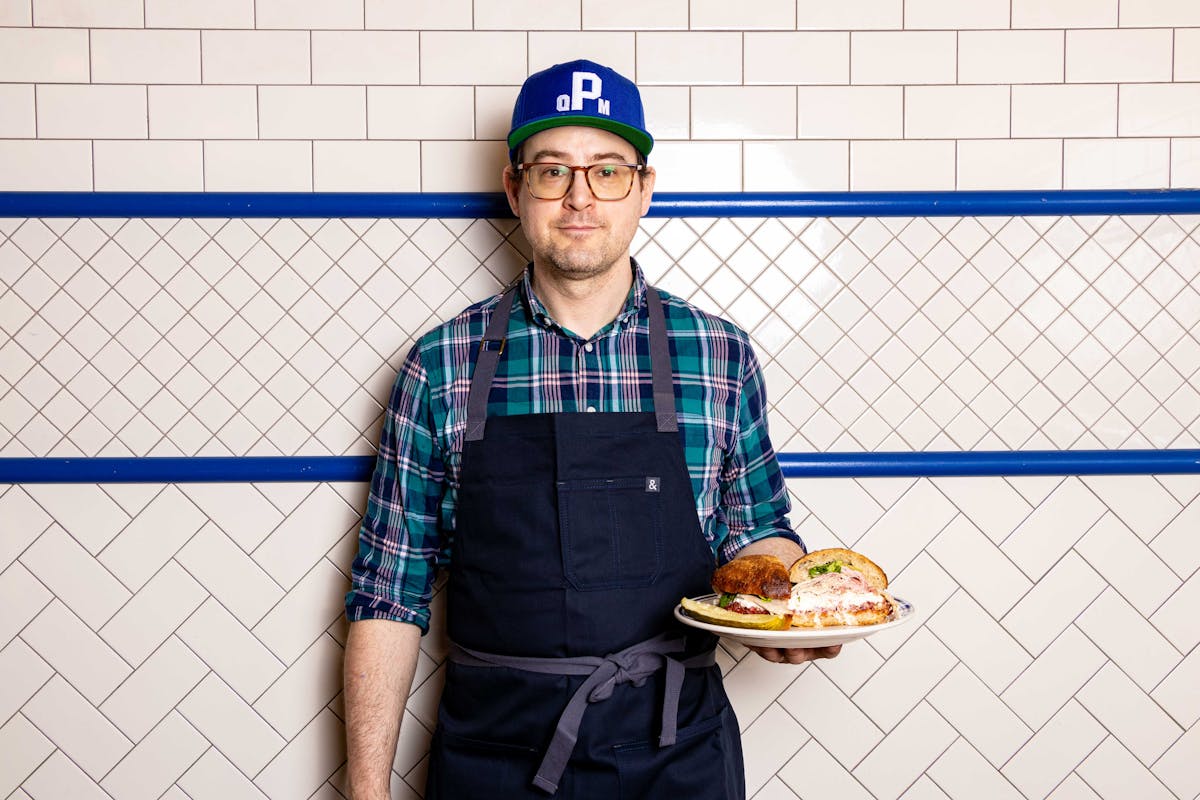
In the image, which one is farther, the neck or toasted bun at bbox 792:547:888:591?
the neck

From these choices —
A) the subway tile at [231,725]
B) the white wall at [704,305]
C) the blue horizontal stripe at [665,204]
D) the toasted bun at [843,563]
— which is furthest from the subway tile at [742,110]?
the subway tile at [231,725]

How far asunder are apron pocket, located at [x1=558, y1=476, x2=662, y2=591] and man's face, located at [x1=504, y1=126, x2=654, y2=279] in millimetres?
317

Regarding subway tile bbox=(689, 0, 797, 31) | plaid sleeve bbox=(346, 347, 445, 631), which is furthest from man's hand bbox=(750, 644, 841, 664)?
subway tile bbox=(689, 0, 797, 31)

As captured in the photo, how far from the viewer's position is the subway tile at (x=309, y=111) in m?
1.76

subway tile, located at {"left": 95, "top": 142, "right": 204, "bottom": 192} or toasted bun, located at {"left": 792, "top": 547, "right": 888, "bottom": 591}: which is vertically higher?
subway tile, located at {"left": 95, "top": 142, "right": 204, "bottom": 192}

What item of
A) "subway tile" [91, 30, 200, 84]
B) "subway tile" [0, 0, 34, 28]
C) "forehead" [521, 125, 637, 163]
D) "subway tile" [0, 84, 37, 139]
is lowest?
"forehead" [521, 125, 637, 163]

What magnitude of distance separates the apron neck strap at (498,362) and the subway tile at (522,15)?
51cm

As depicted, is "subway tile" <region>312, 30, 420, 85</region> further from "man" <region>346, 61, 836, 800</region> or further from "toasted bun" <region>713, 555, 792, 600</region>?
"toasted bun" <region>713, 555, 792, 600</region>

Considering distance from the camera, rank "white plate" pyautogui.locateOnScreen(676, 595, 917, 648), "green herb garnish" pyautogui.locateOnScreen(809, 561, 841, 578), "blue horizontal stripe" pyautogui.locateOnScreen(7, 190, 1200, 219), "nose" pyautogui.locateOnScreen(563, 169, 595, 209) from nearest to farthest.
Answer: "white plate" pyautogui.locateOnScreen(676, 595, 917, 648) → "green herb garnish" pyautogui.locateOnScreen(809, 561, 841, 578) → "nose" pyautogui.locateOnScreen(563, 169, 595, 209) → "blue horizontal stripe" pyautogui.locateOnScreen(7, 190, 1200, 219)

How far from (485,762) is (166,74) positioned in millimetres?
1272

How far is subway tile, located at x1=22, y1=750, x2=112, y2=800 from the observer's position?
1762mm

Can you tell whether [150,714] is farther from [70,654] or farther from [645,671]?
[645,671]

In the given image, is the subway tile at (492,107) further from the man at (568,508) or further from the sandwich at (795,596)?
the sandwich at (795,596)

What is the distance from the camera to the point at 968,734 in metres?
1.79
